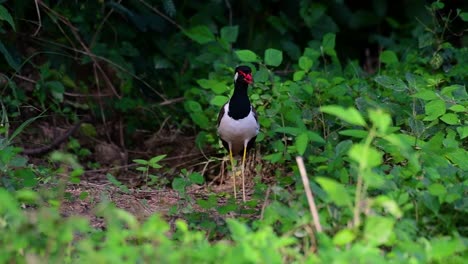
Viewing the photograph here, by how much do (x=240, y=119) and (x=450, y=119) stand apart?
145 cm

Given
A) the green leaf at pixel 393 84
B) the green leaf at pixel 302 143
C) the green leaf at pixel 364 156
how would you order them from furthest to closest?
the green leaf at pixel 393 84
the green leaf at pixel 302 143
the green leaf at pixel 364 156

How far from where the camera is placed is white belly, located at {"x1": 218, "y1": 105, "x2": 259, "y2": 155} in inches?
236

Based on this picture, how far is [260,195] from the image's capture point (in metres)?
4.64

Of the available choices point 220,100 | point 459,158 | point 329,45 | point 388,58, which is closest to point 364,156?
point 459,158

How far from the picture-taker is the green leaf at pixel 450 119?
17.0 feet

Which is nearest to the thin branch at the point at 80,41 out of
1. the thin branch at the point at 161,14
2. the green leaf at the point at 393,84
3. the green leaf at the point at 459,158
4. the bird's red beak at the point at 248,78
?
the thin branch at the point at 161,14

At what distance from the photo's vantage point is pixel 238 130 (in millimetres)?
5996

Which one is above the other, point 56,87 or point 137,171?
point 56,87

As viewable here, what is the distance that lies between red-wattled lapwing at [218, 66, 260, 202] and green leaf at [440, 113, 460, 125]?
1.35 m

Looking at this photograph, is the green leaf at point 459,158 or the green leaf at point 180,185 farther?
the green leaf at point 180,185

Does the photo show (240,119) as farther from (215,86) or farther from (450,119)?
(450,119)

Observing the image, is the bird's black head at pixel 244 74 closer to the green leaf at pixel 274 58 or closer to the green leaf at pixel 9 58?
the green leaf at pixel 274 58

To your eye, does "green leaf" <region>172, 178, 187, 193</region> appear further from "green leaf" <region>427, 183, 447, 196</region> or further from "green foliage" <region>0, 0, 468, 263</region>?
"green leaf" <region>427, 183, 447, 196</region>

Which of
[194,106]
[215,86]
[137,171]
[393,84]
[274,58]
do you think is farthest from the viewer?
[137,171]
